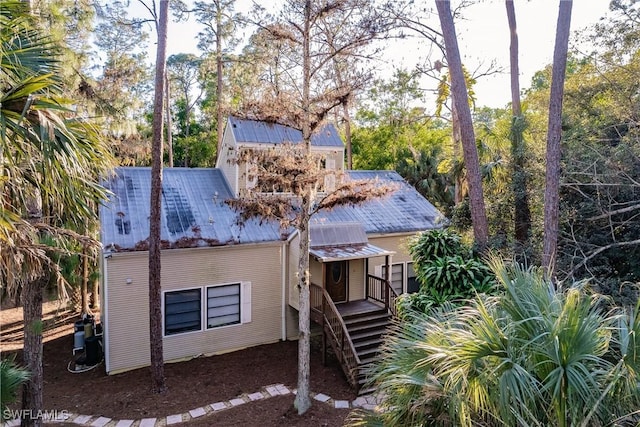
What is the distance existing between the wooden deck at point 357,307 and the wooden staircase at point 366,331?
12 centimetres

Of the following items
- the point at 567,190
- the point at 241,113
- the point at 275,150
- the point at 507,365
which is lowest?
the point at 507,365

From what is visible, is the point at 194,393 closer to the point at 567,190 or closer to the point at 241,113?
the point at 241,113

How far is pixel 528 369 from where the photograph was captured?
11.3 feet

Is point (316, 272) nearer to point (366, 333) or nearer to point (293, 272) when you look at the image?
point (293, 272)

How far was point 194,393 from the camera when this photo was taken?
30.1ft

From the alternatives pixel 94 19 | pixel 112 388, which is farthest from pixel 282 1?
pixel 112 388

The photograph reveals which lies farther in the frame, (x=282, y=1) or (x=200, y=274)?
(x=200, y=274)

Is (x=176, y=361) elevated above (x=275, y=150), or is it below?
below

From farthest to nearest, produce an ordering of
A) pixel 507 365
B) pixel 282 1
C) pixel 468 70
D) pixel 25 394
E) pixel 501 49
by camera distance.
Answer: pixel 468 70 < pixel 501 49 < pixel 282 1 < pixel 25 394 < pixel 507 365

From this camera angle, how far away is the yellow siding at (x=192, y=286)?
33.2ft

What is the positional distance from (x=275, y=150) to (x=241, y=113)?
103cm

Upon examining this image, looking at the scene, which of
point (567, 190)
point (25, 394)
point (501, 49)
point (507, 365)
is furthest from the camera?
point (501, 49)

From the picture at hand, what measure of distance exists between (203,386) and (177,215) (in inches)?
190

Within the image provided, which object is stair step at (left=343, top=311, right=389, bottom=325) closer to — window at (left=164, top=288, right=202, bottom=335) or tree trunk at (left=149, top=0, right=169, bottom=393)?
window at (left=164, top=288, right=202, bottom=335)
